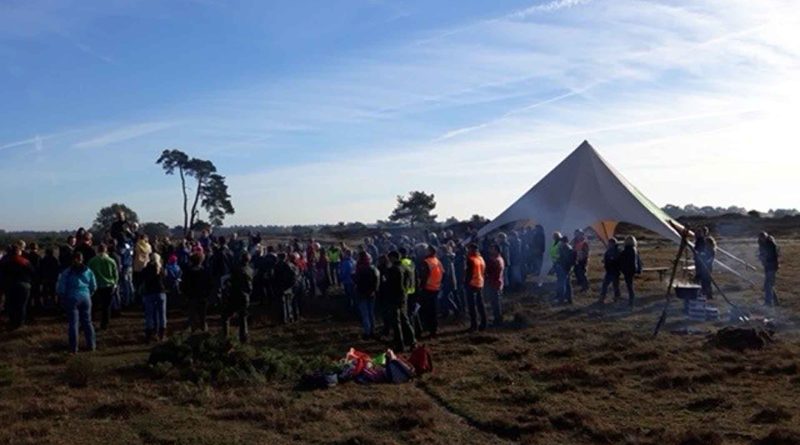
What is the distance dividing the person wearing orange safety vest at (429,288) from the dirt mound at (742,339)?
4496 millimetres

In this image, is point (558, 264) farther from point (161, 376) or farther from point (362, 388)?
point (161, 376)

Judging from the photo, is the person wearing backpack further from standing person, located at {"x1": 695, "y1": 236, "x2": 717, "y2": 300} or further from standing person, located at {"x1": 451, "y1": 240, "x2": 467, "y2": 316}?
standing person, located at {"x1": 695, "y1": 236, "x2": 717, "y2": 300}

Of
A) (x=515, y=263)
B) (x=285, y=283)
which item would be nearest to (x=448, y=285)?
(x=285, y=283)

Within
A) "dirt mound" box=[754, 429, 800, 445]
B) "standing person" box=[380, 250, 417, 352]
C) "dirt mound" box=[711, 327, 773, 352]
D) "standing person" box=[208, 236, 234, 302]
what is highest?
"standing person" box=[208, 236, 234, 302]

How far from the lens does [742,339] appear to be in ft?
37.9

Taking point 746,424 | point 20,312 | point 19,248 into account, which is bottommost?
point 746,424

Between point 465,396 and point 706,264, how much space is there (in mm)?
8240

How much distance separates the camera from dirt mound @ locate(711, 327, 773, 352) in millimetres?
11438

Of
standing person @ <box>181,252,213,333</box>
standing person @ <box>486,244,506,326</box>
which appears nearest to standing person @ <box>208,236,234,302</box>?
standing person @ <box>181,252,213,333</box>

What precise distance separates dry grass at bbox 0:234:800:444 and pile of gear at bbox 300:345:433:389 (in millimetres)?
200

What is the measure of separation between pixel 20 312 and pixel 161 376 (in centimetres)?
528

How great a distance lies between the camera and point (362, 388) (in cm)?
962

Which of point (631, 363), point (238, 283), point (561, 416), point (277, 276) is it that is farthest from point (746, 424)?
point (277, 276)

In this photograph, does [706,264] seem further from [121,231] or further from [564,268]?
[121,231]
